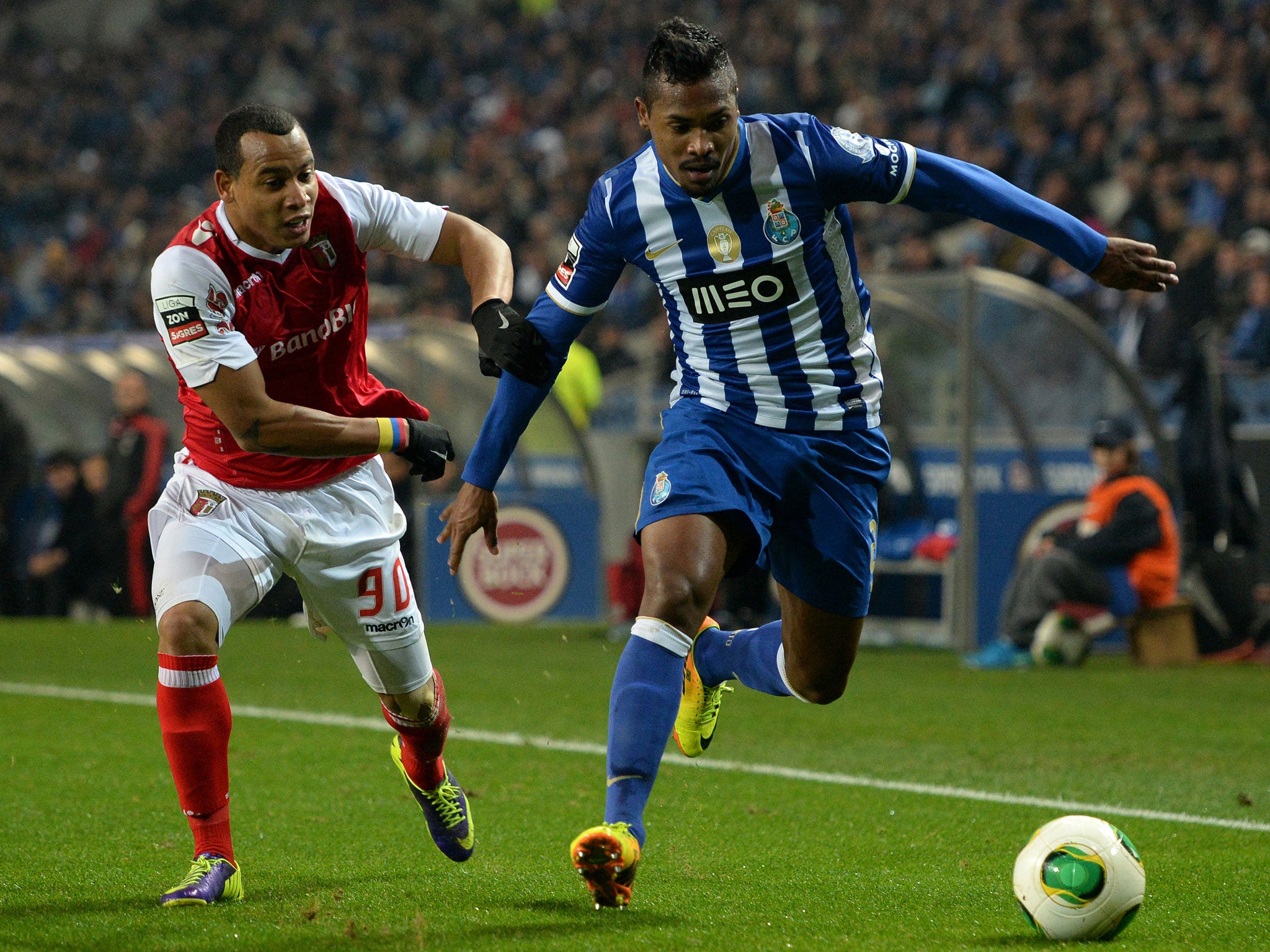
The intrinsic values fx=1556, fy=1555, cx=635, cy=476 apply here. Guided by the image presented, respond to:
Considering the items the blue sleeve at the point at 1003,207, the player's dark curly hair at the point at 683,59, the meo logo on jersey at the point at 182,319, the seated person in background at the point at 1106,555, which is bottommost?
the seated person in background at the point at 1106,555

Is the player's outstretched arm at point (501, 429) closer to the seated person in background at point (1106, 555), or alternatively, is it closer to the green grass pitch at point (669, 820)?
the green grass pitch at point (669, 820)

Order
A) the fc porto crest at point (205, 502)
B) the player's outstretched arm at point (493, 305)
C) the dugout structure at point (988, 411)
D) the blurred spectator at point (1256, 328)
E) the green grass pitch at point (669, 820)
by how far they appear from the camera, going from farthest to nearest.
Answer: the blurred spectator at point (1256, 328) < the dugout structure at point (988, 411) < the fc porto crest at point (205, 502) < the player's outstretched arm at point (493, 305) < the green grass pitch at point (669, 820)

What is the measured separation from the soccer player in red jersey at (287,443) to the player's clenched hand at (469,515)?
4.6 inches

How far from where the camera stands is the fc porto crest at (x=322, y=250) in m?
4.14

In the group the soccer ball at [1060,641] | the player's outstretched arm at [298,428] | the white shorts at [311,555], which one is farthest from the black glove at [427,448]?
the soccer ball at [1060,641]

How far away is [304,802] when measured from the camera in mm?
5340

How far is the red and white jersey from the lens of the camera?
3.87 m

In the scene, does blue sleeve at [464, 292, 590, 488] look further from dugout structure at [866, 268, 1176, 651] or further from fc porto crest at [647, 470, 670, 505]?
dugout structure at [866, 268, 1176, 651]

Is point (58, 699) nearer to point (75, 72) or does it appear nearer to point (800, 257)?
point (800, 257)

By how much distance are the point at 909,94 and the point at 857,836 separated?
554 inches

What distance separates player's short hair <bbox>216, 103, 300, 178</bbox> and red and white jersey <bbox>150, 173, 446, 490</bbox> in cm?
18

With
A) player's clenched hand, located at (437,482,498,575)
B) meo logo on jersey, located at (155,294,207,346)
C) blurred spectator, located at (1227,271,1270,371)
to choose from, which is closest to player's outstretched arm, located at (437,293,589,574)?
player's clenched hand, located at (437,482,498,575)

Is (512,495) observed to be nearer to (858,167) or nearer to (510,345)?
(510,345)

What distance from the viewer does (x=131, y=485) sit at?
13.0 meters
